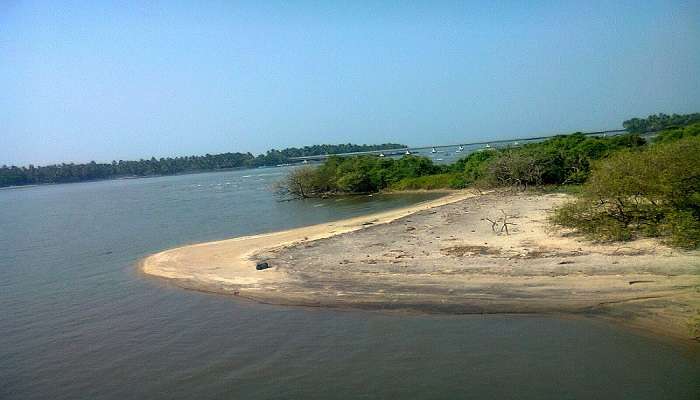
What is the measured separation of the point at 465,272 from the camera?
1864 cm

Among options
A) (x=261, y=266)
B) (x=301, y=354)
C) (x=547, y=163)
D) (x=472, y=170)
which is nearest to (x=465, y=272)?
(x=301, y=354)

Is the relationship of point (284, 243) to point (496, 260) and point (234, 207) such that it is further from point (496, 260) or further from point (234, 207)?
point (234, 207)

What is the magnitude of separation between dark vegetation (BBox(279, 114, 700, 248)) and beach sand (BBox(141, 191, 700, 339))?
1075mm

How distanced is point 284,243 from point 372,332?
14.2 m

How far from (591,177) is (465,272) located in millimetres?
7133

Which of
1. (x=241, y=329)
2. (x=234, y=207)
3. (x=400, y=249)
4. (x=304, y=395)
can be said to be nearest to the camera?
(x=304, y=395)

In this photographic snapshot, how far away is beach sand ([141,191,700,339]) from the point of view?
14.9 meters

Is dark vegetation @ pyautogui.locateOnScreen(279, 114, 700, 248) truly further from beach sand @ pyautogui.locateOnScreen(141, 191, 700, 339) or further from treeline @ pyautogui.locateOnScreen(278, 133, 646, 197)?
beach sand @ pyautogui.locateOnScreen(141, 191, 700, 339)

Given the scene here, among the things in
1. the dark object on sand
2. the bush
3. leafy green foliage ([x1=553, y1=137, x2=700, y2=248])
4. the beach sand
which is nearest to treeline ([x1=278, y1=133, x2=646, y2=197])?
the bush

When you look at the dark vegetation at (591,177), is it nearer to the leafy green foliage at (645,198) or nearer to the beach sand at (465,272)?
the leafy green foliage at (645,198)

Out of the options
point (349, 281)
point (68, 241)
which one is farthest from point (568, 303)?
point (68, 241)

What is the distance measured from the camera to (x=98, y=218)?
193 feet

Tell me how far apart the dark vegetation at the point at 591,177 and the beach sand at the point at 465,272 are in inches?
42.3

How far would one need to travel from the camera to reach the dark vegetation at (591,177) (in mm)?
18859
